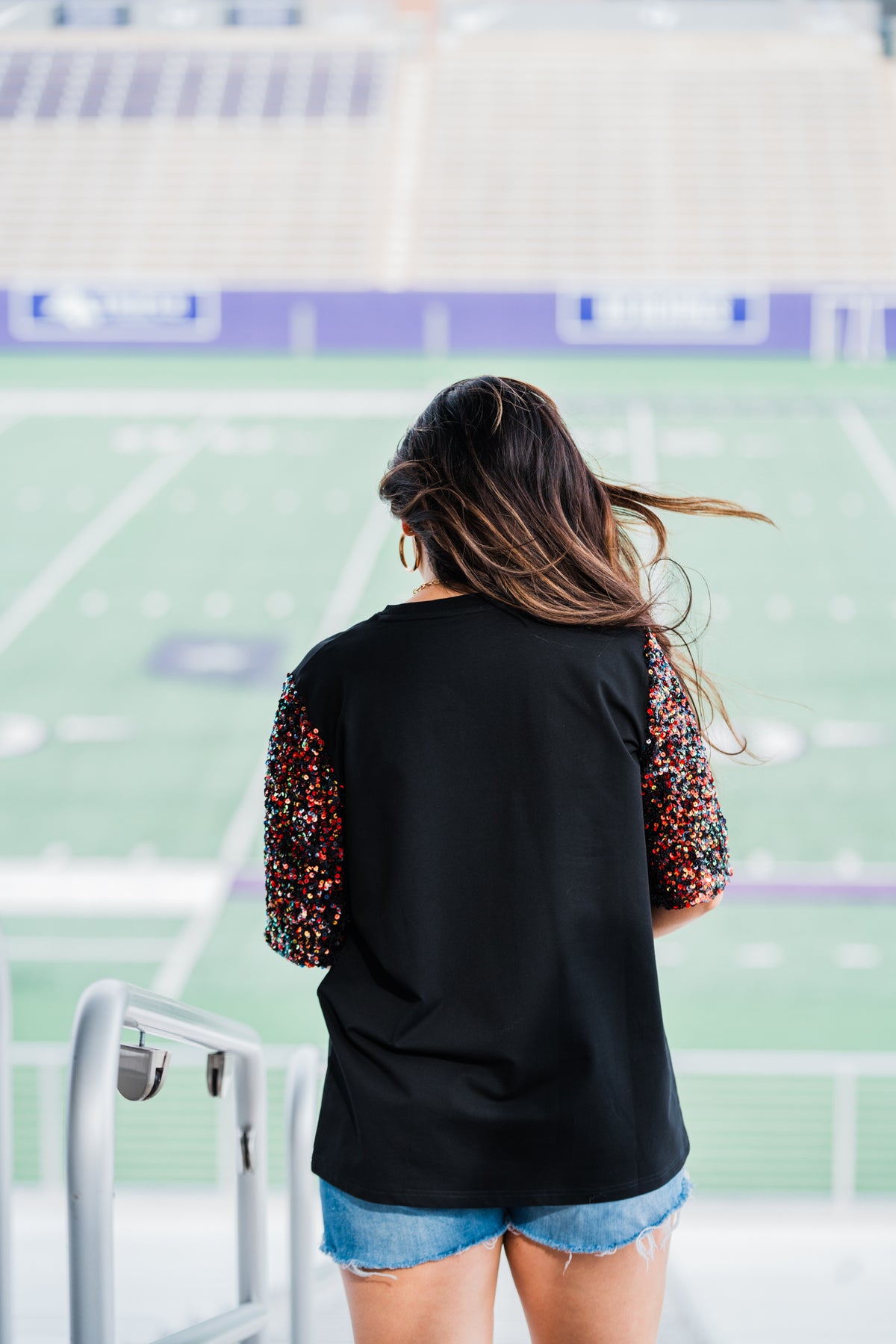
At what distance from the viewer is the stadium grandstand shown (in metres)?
2.80

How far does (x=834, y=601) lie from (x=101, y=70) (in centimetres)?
1470

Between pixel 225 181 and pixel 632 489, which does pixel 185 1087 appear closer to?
pixel 632 489

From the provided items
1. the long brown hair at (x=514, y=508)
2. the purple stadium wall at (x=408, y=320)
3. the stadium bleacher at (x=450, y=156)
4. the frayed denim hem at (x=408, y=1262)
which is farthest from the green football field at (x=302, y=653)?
the stadium bleacher at (x=450, y=156)

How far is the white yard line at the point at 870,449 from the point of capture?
10.8m

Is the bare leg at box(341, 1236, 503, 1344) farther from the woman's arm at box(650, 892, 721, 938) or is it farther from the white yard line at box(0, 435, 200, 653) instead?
the white yard line at box(0, 435, 200, 653)

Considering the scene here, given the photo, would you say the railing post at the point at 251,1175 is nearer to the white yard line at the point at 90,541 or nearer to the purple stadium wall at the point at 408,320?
the white yard line at the point at 90,541

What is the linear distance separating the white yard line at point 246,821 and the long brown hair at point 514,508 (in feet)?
7.21

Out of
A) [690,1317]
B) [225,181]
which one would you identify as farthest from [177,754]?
[225,181]

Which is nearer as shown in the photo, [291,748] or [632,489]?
[291,748]

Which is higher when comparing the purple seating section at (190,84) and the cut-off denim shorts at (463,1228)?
the purple seating section at (190,84)

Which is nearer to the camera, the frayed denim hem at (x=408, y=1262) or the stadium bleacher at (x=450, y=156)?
the frayed denim hem at (x=408, y=1262)

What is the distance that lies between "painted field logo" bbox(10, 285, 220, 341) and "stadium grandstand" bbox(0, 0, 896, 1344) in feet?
0.11

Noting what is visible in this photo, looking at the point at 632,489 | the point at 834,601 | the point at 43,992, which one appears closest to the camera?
the point at 632,489

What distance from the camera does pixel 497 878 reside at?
0.96 meters
